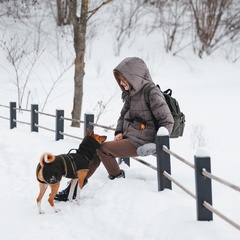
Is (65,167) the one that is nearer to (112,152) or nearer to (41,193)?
(41,193)

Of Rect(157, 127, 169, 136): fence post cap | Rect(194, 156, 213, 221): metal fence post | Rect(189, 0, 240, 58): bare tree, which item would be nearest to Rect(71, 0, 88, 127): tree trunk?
Rect(157, 127, 169, 136): fence post cap

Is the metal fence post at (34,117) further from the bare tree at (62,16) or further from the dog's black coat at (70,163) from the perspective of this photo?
the bare tree at (62,16)

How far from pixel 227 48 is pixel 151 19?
5.02 metres

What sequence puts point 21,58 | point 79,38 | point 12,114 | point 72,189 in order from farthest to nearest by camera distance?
point 21,58 → point 12,114 → point 79,38 → point 72,189

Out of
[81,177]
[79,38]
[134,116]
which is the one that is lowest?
[81,177]

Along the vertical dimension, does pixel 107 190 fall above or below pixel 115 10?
below

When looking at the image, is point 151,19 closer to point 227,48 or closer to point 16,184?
point 227,48

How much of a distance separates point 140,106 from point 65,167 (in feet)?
3.84

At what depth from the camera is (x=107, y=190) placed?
531 centimetres

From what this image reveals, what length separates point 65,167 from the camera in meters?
5.05

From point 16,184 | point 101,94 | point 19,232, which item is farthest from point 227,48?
point 19,232

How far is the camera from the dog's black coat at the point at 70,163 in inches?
192

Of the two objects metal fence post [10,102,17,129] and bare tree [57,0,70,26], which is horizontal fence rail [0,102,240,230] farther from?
bare tree [57,0,70,26]

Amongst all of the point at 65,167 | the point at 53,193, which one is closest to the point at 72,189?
the point at 53,193
